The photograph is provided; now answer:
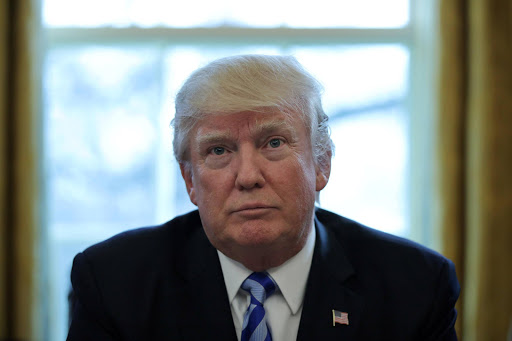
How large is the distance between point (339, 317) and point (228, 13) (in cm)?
243

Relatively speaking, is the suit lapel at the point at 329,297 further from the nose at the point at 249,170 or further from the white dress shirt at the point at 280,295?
the nose at the point at 249,170

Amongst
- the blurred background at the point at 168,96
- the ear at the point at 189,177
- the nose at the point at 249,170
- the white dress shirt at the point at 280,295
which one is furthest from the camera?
the blurred background at the point at 168,96

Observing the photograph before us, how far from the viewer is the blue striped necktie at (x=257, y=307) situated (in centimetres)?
153

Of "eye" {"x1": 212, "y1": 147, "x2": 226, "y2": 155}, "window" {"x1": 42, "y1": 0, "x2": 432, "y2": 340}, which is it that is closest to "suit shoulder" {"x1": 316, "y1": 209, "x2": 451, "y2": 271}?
"eye" {"x1": 212, "y1": 147, "x2": 226, "y2": 155}

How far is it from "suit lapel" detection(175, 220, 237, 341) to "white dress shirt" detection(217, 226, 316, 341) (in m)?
0.04

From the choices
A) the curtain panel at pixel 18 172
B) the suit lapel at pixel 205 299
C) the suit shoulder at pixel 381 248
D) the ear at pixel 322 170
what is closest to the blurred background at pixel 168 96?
the curtain panel at pixel 18 172

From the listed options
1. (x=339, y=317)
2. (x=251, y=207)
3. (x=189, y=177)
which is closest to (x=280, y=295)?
(x=339, y=317)

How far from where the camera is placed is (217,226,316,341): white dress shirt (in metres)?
1.59

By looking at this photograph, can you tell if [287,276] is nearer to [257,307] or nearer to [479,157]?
[257,307]

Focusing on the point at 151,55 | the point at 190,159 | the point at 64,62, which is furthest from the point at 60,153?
the point at 190,159

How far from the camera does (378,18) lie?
3.52m

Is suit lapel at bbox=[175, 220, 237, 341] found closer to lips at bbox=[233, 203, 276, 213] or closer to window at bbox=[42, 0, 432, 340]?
lips at bbox=[233, 203, 276, 213]

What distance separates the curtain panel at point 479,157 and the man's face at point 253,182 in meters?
1.83

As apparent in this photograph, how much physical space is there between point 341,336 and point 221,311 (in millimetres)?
347
